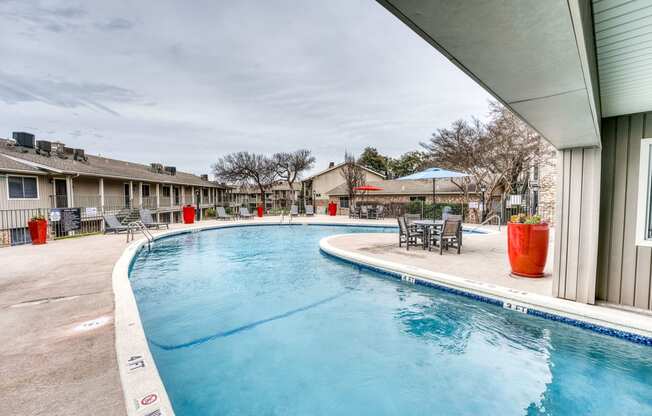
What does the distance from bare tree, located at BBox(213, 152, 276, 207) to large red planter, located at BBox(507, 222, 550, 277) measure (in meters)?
30.3

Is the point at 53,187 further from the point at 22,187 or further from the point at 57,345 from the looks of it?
the point at 57,345

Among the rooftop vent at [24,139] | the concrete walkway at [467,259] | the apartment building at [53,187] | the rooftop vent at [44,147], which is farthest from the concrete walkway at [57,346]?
the rooftop vent at [24,139]

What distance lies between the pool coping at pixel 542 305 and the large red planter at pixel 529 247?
97 centimetres

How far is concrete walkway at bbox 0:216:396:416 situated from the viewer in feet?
6.39

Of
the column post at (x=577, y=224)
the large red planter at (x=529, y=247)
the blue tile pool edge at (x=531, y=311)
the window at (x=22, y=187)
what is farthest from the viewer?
the window at (x=22, y=187)

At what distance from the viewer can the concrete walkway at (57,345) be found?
A: 1948 millimetres

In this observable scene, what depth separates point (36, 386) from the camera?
2121 mm

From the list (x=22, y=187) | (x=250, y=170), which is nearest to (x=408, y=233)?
(x=22, y=187)

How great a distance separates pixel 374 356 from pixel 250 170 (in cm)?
3288

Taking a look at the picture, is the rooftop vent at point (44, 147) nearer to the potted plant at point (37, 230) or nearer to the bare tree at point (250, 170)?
the potted plant at point (37, 230)

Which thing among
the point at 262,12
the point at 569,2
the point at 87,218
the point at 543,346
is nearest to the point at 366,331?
the point at 543,346

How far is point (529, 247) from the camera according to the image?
5078 millimetres

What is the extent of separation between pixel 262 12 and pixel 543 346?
32.4 ft

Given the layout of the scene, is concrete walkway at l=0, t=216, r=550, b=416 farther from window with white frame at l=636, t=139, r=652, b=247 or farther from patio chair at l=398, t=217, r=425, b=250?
window with white frame at l=636, t=139, r=652, b=247
